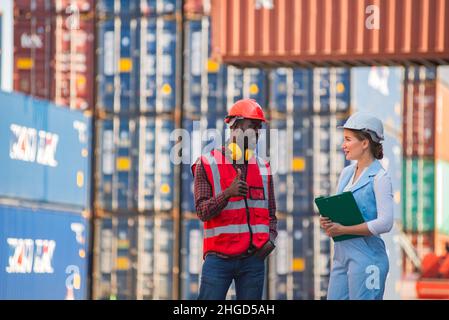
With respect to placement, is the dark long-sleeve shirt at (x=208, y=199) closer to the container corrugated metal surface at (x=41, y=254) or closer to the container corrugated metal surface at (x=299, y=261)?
the container corrugated metal surface at (x=41, y=254)

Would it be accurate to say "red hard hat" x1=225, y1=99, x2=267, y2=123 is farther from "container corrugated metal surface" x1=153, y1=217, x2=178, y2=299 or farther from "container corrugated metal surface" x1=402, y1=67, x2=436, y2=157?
"container corrugated metal surface" x1=402, y1=67, x2=436, y2=157

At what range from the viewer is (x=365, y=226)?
22.5 feet

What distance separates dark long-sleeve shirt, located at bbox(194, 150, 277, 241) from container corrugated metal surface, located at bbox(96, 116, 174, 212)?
582 inches

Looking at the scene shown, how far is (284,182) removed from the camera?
847 inches

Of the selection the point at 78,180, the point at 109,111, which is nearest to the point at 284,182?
the point at 109,111

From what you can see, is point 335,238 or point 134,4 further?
point 134,4

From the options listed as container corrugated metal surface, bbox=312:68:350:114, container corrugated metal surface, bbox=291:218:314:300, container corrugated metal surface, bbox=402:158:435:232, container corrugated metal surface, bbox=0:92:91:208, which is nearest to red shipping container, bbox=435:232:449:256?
container corrugated metal surface, bbox=402:158:435:232

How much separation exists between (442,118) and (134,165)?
12383mm

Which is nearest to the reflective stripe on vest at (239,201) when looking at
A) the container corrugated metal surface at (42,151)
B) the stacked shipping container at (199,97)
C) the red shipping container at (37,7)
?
the container corrugated metal surface at (42,151)

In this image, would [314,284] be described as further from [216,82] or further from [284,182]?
[216,82]

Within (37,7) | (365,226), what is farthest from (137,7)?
(365,226)

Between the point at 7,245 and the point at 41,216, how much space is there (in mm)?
1185

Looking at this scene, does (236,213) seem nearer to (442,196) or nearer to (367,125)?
(367,125)

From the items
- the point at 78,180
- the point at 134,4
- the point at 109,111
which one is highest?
the point at 134,4
